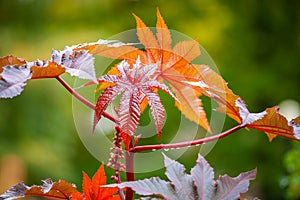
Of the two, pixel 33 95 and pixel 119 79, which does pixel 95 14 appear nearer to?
pixel 33 95

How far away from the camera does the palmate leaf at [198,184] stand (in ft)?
1.82

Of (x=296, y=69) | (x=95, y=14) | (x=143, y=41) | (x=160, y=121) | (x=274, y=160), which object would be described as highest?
(x=95, y=14)

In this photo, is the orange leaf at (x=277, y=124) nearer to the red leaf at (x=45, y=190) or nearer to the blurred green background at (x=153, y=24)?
the red leaf at (x=45, y=190)

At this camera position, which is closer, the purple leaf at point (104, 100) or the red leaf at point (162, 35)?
the purple leaf at point (104, 100)

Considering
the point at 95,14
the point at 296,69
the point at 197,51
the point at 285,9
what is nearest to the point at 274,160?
the point at 296,69

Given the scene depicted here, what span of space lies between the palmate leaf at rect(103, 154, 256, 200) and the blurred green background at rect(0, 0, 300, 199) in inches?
89.8

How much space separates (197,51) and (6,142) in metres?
2.35

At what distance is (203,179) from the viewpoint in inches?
23.2

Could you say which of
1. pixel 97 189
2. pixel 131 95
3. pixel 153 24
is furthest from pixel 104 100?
pixel 153 24

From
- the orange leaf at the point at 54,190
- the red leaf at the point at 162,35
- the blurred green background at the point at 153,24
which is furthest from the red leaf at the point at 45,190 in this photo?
the blurred green background at the point at 153,24

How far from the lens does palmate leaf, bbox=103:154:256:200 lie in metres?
0.55

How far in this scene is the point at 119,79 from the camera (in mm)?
573

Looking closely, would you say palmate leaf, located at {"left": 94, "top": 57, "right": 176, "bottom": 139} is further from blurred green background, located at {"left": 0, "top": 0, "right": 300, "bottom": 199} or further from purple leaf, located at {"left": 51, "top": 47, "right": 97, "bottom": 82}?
blurred green background, located at {"left": 0, "top": 0, "right": 300, "bottom": 199}

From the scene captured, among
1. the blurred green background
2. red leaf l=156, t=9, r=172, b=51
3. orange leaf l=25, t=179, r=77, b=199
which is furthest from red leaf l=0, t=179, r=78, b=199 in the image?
the blurred green background
